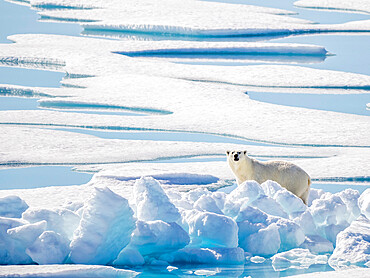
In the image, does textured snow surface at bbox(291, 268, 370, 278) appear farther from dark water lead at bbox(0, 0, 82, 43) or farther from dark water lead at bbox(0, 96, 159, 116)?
dark water lead at bbox(0, 0, 82, 43)

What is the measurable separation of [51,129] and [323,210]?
4.18 metres

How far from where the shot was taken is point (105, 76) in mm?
11258

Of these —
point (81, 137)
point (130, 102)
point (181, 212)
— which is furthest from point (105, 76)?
point (181, 212)

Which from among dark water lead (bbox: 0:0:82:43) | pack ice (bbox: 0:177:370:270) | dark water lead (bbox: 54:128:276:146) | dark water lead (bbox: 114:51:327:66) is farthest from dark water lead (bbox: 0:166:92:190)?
dark water lead (bbox: 0:0:82:43)

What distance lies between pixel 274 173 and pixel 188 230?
1218 mm

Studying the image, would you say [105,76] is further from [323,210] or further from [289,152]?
[323,210]

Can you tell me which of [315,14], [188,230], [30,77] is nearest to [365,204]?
[188,230]

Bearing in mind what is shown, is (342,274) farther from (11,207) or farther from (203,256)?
(11,207)

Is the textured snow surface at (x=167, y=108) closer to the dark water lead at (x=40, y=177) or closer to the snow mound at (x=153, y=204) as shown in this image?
the dark water lead at (x=40, y=177)

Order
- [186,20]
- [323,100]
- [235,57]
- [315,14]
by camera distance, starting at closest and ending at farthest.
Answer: [323,100] → [235,57] → [186,20] → [315,14]

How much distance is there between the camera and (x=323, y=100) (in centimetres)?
1030

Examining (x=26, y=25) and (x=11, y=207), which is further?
(x=26, y=25)

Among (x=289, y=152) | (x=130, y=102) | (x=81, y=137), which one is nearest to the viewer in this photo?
(x=289, y=152)

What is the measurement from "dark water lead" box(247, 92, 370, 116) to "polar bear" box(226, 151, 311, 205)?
3.94 m
